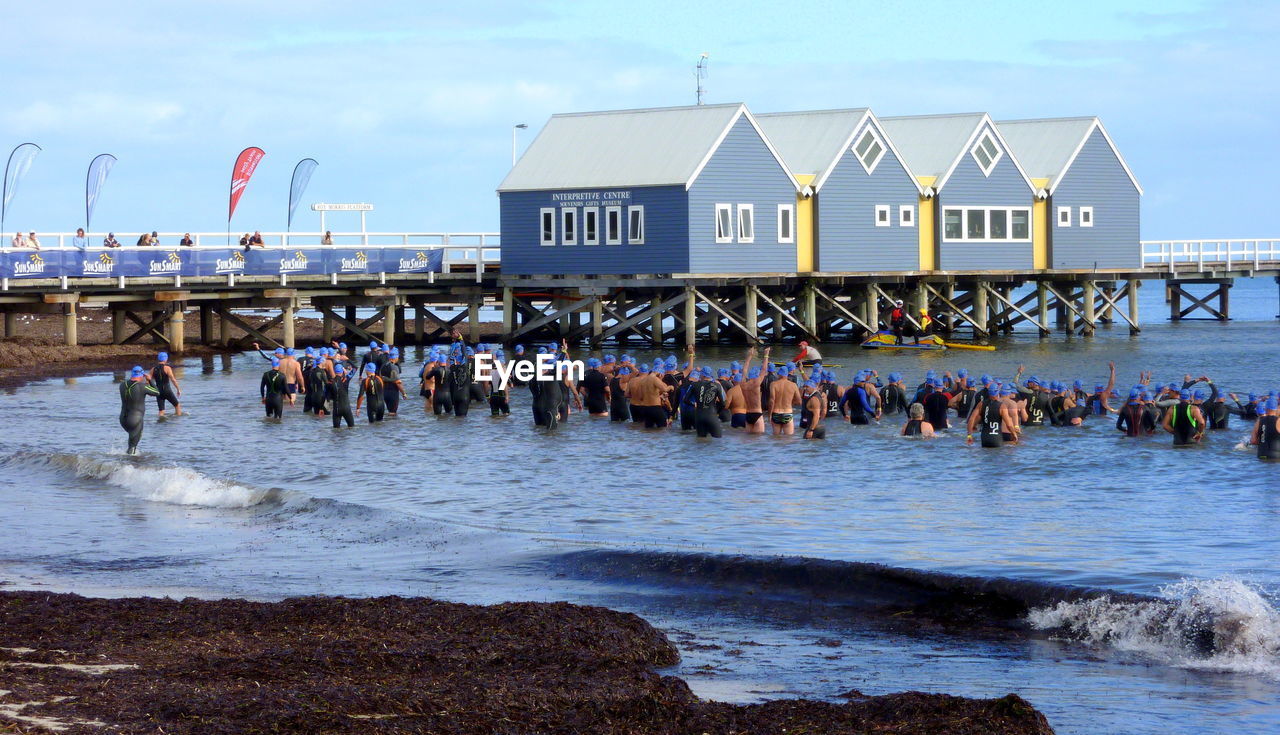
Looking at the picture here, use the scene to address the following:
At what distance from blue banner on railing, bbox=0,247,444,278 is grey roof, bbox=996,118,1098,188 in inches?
870

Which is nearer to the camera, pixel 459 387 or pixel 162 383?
pixel 162 383

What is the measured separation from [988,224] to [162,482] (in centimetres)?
3840

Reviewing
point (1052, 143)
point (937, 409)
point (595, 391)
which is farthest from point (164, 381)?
point (1052, 143)

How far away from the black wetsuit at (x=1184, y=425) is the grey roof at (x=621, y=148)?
22937 mm

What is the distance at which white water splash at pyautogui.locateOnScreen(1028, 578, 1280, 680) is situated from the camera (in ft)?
38.1

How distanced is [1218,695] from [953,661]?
1.85 metres

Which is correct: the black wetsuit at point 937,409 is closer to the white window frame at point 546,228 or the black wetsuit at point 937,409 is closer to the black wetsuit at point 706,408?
the black wetsuit at point 706,408

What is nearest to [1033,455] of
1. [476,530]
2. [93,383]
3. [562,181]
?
[476,530]

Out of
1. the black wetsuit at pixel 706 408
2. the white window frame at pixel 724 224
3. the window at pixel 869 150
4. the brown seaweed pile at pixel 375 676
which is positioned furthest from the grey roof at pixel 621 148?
the brown seaweed pile at pixel 375 676

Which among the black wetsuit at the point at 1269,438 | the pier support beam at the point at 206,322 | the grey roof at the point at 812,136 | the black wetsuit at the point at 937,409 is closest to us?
the black wetsuit at the point at 1269,438

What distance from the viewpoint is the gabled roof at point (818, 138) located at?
4962cm

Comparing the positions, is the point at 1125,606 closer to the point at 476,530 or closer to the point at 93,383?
the point at 476,530

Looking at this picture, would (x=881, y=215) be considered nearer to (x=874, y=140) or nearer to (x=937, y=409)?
(x=874, y=140)

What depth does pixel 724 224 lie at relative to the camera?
47.2 meters
